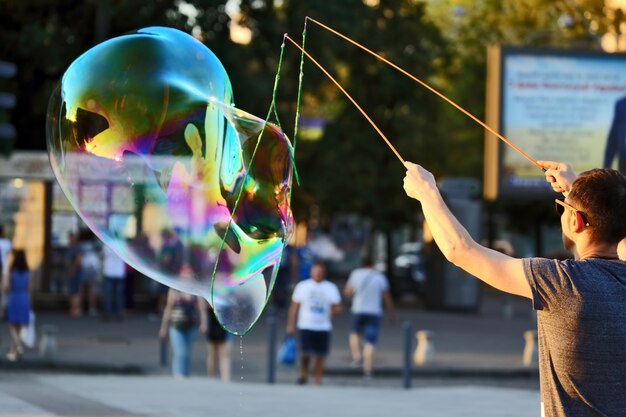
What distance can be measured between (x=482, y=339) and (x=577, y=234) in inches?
918

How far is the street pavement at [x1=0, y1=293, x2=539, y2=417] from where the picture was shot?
13000mm

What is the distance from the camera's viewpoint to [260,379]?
754 inches

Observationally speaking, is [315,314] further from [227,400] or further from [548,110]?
[548,110]

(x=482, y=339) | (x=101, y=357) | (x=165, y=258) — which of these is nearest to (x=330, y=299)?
(x=101, y=357)

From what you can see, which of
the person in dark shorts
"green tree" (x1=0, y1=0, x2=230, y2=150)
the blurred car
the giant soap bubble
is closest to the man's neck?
the giant soap bubble

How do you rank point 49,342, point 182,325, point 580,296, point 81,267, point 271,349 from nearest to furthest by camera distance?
point 580,296 → point 182,325 → point 271,349 → point 49,342 → point 81,267

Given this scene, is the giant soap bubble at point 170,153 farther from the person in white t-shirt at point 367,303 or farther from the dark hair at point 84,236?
the dark hair at point 84,236

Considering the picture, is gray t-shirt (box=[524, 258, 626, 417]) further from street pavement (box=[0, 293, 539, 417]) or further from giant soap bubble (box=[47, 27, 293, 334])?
street pavement (box=[0, 293, 539, 417])

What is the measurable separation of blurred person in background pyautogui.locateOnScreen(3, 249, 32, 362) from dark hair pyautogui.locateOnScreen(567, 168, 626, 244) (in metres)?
15.7

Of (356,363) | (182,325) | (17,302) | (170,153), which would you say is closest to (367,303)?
(356,363)

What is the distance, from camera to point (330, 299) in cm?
1731

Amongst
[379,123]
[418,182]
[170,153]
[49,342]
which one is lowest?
[49,342]

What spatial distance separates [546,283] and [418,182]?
559mm

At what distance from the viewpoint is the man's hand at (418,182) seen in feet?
14.7
